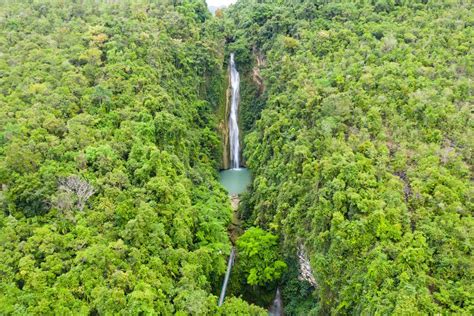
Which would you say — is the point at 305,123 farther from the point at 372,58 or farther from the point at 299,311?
the point at 299,311

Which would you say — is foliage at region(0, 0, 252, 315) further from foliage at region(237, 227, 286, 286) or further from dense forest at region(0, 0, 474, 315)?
foliage at region(237, 227, 286, 286)

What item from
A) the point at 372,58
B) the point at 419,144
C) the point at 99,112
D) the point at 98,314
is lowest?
the point at 98,314

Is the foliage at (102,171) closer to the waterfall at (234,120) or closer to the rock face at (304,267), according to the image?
the waterfall at (234,120)

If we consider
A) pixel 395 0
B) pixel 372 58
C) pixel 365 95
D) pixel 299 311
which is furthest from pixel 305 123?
pixel 395 0

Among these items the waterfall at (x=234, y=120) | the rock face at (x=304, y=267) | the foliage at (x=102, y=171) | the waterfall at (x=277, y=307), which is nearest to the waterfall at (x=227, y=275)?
the foliage at (x=102, y=171)

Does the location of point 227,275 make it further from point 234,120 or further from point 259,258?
point 234,120

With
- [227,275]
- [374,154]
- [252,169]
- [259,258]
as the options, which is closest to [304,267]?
[259,258]
